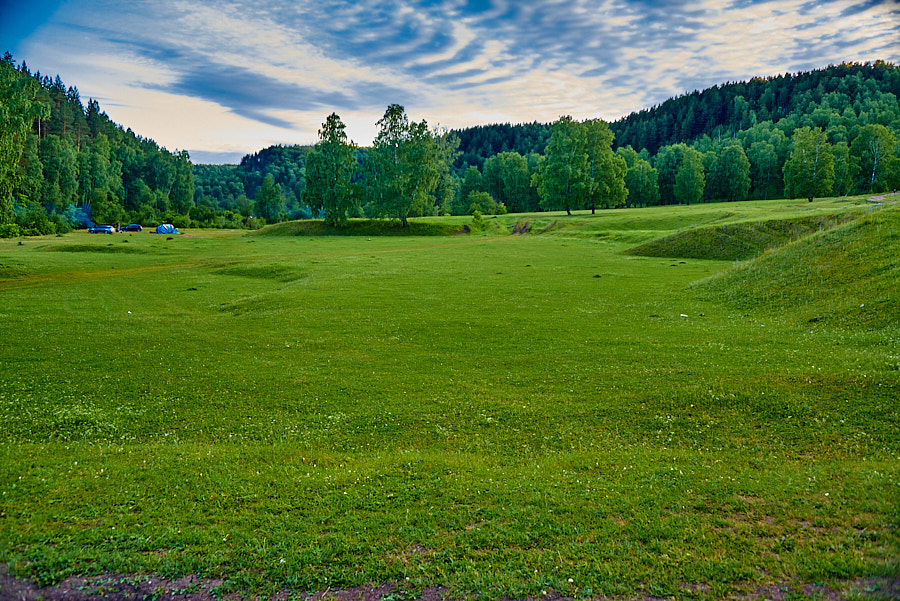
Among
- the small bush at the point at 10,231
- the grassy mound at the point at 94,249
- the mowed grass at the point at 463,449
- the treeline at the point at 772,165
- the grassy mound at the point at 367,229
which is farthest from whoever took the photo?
the treeline at the point at 772,165

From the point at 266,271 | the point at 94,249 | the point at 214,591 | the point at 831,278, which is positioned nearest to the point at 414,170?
the point at 94,249

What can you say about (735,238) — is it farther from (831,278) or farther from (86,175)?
(86,175)

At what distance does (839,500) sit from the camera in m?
8.41

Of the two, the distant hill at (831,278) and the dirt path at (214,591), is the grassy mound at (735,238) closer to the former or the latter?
the distant hill at (831,278)

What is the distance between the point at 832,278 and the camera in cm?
2502

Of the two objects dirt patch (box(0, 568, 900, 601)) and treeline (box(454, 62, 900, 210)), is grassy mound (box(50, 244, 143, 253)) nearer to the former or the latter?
dirt patch (box(0, 568, 900, 601))

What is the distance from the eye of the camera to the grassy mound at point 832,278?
20562mm

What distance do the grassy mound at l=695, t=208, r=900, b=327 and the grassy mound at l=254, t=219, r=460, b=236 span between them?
2775 inches

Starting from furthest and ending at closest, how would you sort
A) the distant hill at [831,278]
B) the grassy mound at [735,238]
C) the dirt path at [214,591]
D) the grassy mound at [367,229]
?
the grassy mound at [367,229] < the grassy mound at [735,238] < the distant hill at [831,278] < the dirt path at [214,591]

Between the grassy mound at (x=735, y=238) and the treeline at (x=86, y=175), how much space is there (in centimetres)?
6598

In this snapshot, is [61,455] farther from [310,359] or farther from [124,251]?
[124,251]

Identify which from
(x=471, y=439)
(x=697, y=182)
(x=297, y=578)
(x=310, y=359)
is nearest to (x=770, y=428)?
(x=471, y=439)

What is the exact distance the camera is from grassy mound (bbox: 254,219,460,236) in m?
99.3

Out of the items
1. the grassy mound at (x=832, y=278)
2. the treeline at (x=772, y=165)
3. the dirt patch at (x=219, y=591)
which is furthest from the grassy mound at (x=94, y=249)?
the treeline at (x=772, y=165)
